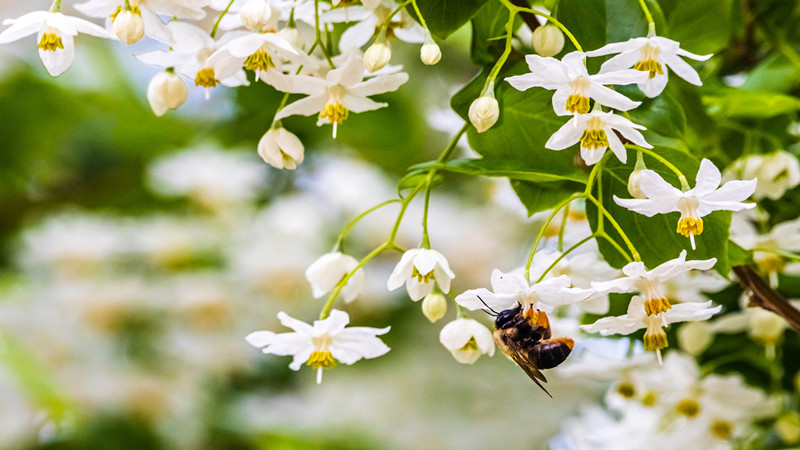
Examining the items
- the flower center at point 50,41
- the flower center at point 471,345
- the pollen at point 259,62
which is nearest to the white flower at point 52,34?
the flower center at point 50,41

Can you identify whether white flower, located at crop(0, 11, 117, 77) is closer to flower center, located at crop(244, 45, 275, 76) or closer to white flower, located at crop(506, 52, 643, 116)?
flower center, located at crop(244, 45, 275, 76)

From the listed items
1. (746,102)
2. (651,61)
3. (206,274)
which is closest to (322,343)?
(651,61)

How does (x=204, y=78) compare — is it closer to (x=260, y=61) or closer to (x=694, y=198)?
(x=260, y=61)

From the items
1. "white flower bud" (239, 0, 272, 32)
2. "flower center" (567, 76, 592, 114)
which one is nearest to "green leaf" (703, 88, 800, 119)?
"flower center" (567, 76, 592, 114)

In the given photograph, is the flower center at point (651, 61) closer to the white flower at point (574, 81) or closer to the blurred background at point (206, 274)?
the white flower at point (574, 81)

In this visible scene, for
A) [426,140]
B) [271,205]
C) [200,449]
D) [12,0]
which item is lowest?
[200,449]

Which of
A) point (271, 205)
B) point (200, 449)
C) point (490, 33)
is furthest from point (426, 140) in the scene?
point (490, 33)

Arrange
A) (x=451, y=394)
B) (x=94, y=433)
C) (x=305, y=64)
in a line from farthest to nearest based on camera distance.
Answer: (x=451, y=394), (x=94, y=433), (x=305, y=64)

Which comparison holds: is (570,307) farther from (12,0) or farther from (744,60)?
(12,0)
